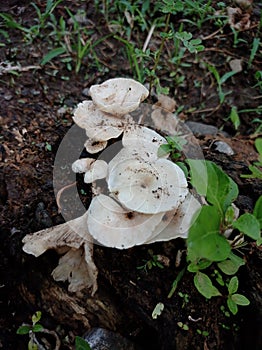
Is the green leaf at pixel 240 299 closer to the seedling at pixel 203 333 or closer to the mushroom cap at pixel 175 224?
the seedling at pixel 203 333

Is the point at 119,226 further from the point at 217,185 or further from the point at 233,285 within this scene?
the point at 233,285

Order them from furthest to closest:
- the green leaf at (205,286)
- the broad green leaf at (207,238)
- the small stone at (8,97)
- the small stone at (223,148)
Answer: the small stone at (8,97), the small stone at (223,148), the green leaf at (205,286), the broad green leaf at (207,238)

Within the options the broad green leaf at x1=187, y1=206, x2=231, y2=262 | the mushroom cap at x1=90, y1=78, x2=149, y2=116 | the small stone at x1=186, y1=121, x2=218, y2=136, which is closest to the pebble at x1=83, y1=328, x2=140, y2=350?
the broad green leaf at x1=187, y1=206, x2=231, y2=262

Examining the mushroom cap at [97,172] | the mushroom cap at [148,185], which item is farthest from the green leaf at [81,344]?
the mushroom cap at [97,172]

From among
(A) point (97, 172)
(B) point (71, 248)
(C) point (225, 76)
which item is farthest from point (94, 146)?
(C) point (225, 76)

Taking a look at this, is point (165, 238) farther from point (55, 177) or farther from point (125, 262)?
point (55, 177)

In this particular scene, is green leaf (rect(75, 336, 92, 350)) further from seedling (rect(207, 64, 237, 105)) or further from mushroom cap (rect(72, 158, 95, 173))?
seedling (rect(207, 64, 237, 105))

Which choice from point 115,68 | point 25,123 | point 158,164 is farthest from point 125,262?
point 115,68
